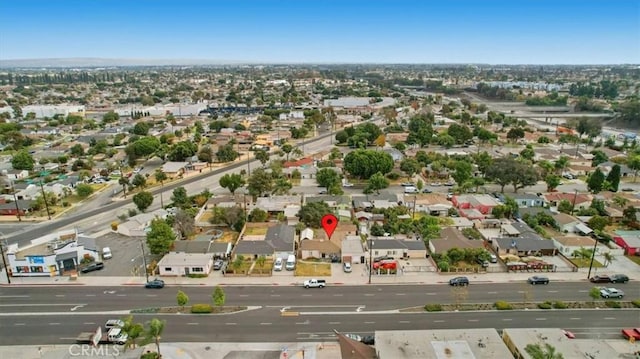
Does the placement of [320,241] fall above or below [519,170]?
below

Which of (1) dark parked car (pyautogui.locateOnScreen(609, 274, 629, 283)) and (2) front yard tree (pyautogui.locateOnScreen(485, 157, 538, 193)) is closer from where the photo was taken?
(1) dark parked car (pyautogui.locateOnScreen(609, 274, 629, 283))


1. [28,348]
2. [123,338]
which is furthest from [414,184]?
[28,348]

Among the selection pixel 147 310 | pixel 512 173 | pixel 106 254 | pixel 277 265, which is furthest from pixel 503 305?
pixel 106 254

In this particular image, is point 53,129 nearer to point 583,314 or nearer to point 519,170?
point 519,170

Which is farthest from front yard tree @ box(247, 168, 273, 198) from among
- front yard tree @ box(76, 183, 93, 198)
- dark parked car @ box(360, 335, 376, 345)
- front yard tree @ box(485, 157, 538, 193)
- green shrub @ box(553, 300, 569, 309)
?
green shrub @ box(553, 300, 569, 309)

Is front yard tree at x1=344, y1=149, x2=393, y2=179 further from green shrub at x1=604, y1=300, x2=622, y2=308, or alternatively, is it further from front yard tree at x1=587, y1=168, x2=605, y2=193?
green shrub at x1=604, y1=300, x2=622, y2=308
